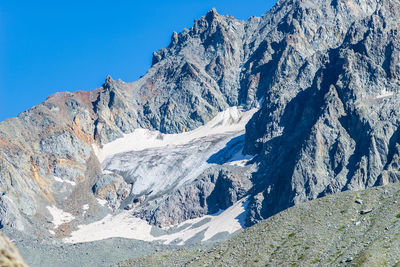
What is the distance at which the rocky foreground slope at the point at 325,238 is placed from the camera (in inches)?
2633

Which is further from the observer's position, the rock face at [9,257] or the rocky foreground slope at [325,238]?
the rocky foreground slope at [325,238]

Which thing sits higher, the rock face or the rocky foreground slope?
the rock face

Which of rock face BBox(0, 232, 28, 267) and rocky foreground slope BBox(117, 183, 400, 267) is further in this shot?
rocky foreground slope BBox(117, 183, 400, 267)

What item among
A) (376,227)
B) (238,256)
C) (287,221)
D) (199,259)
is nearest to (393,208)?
(376,227)

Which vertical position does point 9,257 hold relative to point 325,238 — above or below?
above

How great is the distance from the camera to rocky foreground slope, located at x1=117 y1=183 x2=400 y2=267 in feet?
219

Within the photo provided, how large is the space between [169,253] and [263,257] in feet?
65.6

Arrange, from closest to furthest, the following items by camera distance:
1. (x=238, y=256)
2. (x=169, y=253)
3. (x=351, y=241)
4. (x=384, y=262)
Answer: (x=384, y=262) < (x=351, y=241) < (x=238, y=256) < (x=169, y=253)

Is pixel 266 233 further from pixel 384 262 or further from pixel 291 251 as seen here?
pixel 384 262

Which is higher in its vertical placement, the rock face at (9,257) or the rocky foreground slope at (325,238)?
the rock face at (9,257)

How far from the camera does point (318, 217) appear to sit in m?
78.6

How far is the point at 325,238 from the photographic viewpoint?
73250mm

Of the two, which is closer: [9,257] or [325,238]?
[9,257]

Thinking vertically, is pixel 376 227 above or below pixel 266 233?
below
